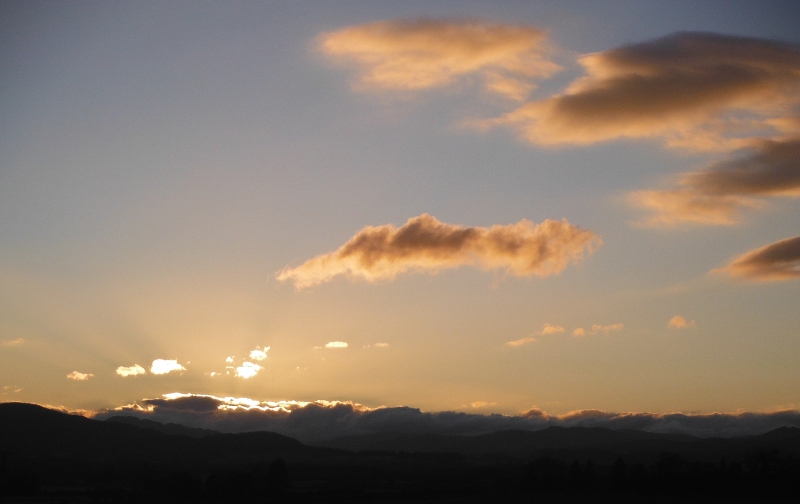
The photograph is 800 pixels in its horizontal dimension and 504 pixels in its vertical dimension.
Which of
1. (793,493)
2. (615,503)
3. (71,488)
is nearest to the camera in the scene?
(615,503)

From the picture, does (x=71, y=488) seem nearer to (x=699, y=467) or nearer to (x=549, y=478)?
(x=549, y=478)

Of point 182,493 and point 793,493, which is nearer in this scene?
point 793,493

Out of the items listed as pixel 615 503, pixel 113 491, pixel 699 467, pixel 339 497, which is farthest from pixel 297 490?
pixel 699 467

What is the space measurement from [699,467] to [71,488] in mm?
141423

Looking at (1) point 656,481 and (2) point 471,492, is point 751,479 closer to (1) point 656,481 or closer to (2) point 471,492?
(1) point 656,481

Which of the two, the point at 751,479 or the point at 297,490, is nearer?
the point at 751,479

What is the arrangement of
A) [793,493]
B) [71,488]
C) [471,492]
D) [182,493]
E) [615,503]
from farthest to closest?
1. [71,488]
2. [471,492]
3. [182,493]
4. [793,493]
5. [615,503]

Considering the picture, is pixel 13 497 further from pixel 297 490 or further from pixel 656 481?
pixel 656 481

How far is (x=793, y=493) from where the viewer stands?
142 metres

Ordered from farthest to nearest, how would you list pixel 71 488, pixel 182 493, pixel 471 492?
pixel 71 488
pixel 471 492
pixel 182 493

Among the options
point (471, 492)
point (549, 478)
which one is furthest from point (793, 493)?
point (471, 492)

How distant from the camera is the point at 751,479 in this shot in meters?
147

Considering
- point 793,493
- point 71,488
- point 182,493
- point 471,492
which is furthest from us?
point 71,488

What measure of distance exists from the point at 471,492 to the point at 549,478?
17.7 meters
